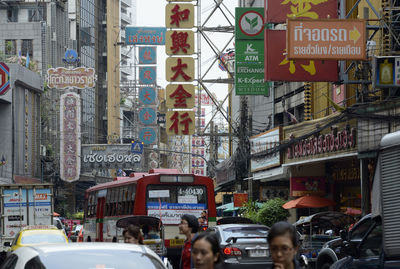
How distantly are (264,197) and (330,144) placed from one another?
1192 cm

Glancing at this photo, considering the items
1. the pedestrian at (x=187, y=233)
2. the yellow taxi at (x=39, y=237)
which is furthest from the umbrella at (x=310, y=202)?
the pedestrian at (x=187, y=233)

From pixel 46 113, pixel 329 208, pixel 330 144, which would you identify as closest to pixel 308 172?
pixel 329 208

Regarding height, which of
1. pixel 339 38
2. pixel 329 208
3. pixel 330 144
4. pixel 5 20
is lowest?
pixel 329 208

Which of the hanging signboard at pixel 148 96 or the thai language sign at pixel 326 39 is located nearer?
the thai language sign at pixel 326 39

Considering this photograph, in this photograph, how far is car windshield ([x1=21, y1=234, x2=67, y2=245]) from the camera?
19.5m

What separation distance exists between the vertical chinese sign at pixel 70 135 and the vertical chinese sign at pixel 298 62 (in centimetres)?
3988

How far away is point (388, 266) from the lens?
10562mm

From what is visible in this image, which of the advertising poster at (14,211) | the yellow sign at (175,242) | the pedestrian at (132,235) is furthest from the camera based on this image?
the advertising poster at (14,211)

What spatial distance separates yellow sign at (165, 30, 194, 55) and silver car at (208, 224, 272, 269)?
2546cm

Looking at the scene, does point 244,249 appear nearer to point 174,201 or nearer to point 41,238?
point 41,238

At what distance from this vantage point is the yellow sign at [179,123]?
4209 cm

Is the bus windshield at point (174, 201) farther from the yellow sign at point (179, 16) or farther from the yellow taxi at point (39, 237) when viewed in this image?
the yellow sign at point (179, 16)

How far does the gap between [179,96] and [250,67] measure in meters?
7.52

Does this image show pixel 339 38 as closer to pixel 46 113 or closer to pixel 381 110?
pixel 381 110
